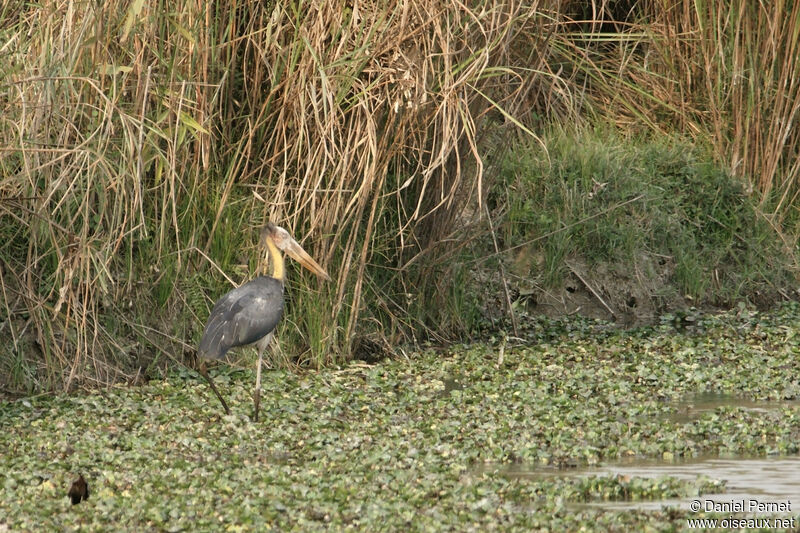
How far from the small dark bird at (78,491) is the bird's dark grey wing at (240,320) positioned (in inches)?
72.7

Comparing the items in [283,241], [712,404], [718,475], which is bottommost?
[712,404]

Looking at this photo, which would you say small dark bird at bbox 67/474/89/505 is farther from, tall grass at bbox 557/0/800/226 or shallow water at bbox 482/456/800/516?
tall grass at bbox 557/0/800/226

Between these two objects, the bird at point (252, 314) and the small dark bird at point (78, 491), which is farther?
the bird at point (252, 314)

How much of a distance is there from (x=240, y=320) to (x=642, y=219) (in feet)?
14.9

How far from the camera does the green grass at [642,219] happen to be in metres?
10.6

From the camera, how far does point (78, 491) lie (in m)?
5.48

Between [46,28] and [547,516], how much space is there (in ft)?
13.5

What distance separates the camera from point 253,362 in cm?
846

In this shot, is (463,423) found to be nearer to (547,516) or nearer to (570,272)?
(547,516)

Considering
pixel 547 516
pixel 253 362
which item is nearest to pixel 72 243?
pixel 253 362

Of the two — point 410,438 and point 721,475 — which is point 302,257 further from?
point 721,475

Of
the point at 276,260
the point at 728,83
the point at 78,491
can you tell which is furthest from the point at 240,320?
the point at 728,83

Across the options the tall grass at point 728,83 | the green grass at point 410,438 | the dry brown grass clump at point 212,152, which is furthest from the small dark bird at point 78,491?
the tall grass at point 728,83

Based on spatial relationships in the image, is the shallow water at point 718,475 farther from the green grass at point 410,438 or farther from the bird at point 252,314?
the bird at point 252,314
